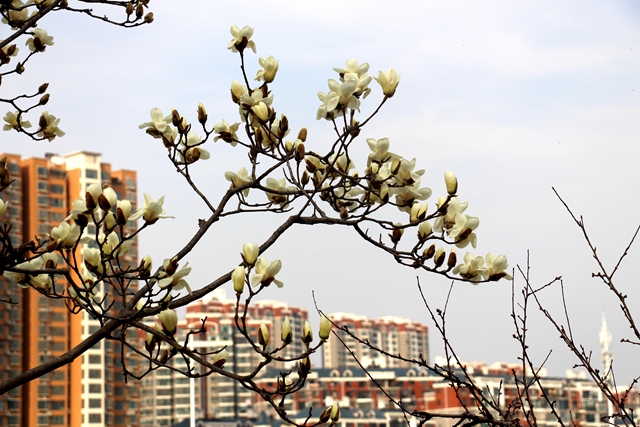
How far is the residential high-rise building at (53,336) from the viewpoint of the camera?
27016 mm

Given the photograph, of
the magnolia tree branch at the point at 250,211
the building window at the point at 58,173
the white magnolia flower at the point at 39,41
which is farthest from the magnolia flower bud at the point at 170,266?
the building window at the point at 58,173

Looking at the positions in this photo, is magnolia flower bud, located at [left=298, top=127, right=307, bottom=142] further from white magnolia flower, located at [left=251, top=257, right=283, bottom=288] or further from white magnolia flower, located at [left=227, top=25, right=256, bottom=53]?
white magnolia flower, located at [left=251, top=257, right=283, bottom=288]

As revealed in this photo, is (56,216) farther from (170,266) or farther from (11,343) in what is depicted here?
(170,266)

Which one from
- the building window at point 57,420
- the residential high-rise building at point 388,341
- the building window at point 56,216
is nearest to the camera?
the building window at point 57,420

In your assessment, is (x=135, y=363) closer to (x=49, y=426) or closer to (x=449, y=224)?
(x=49, y=426)

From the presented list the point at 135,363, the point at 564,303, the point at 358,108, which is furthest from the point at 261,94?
the point at 135,363

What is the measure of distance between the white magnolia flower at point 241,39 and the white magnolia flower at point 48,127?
453mm

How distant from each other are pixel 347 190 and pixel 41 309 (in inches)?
1114

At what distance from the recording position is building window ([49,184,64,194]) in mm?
29281

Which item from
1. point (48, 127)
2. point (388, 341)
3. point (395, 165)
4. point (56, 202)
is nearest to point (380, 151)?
point (395, 165)

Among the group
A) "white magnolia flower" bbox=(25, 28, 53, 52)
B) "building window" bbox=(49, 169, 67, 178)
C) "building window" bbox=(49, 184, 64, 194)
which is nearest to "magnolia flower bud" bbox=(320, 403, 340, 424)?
"white magnolia flower" bbox=(25, 28, 53, 52)

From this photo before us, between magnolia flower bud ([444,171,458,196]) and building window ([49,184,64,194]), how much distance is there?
1155 inches

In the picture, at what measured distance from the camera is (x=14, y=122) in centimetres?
169

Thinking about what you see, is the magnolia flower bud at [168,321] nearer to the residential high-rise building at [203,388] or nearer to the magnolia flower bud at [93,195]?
the magnolia flower bud at [93,195]
